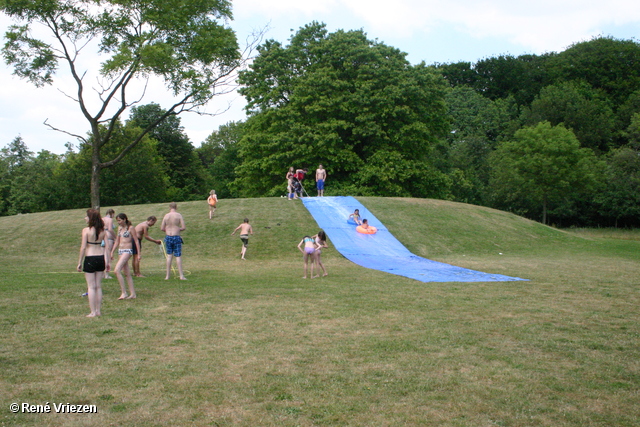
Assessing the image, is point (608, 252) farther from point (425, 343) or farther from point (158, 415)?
point (158, 415)

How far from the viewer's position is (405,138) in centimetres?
3534

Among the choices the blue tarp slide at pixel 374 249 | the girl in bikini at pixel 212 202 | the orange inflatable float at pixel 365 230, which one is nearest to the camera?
the blue tarp slide at pixel 374 249

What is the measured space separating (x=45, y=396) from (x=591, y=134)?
2244 inches

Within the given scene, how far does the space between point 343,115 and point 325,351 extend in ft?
99.6

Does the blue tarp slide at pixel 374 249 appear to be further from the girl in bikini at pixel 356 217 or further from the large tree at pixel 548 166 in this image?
the large tree at pixel 548 166

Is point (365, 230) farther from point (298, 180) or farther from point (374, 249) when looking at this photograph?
point (298, 180)

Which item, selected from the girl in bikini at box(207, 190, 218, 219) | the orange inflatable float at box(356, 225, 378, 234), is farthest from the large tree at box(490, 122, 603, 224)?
the girl in bikini at box(207, 190, 218, 219)

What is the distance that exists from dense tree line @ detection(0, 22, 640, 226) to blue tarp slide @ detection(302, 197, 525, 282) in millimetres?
8048

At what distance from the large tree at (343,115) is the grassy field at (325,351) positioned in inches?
825

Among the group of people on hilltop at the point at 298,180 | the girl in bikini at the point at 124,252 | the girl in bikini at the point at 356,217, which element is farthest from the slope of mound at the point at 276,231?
the girl in bikini at the point at 124,252

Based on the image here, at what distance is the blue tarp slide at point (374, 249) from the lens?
14.9m

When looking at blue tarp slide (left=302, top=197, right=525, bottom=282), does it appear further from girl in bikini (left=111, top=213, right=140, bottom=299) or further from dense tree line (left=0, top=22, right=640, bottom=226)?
dense tree line (left=0, top=22, right=640, bottom=226)

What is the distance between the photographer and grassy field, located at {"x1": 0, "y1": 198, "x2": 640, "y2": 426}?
4.66 m

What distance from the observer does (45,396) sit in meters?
4.89
